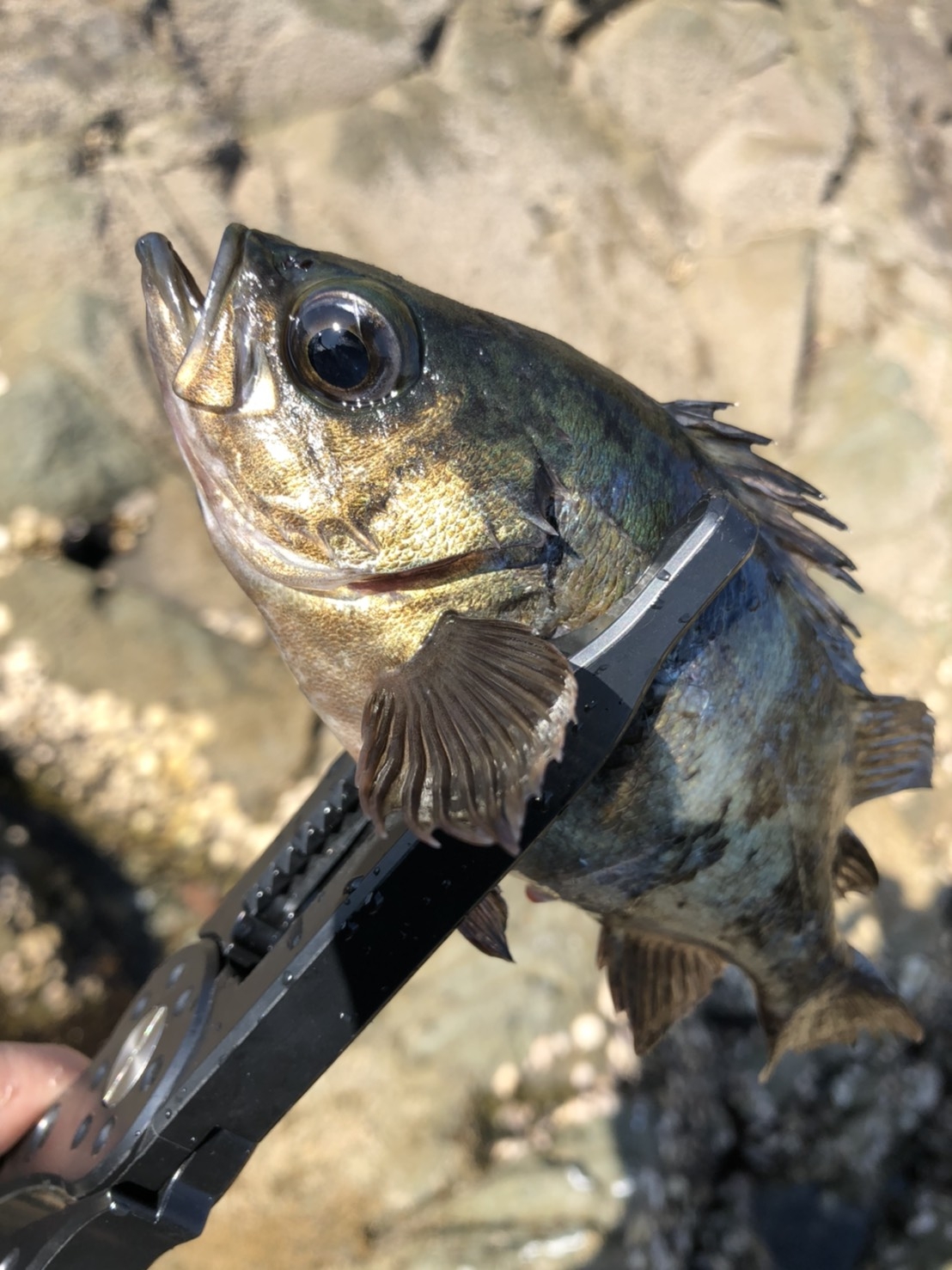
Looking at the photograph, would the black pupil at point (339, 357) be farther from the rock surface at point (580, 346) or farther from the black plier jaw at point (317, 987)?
the rock surface at point (580, 346)

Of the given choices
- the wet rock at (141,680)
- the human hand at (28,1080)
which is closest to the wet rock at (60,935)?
the wet rock at (141,680)

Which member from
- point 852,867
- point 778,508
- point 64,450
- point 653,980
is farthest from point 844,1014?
point 64,450

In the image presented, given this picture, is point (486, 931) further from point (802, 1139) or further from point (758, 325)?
point (758, 325)

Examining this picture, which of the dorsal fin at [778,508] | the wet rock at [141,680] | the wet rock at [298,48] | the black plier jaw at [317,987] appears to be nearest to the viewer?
the black plier jaw at [317,987]

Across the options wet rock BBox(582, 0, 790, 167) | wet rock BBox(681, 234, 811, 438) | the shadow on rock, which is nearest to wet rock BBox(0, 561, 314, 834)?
the shadow on rock

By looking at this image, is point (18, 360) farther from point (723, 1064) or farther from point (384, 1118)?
point (723, 1064)

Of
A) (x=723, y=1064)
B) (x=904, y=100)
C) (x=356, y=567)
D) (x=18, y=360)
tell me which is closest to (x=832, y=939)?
(x=356, y=567)

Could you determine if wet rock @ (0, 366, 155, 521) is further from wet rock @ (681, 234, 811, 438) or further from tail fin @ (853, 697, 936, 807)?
tail fin @ (853, 697, 936, 807)

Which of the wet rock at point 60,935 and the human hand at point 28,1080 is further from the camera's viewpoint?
the wet rock at point 60,935
